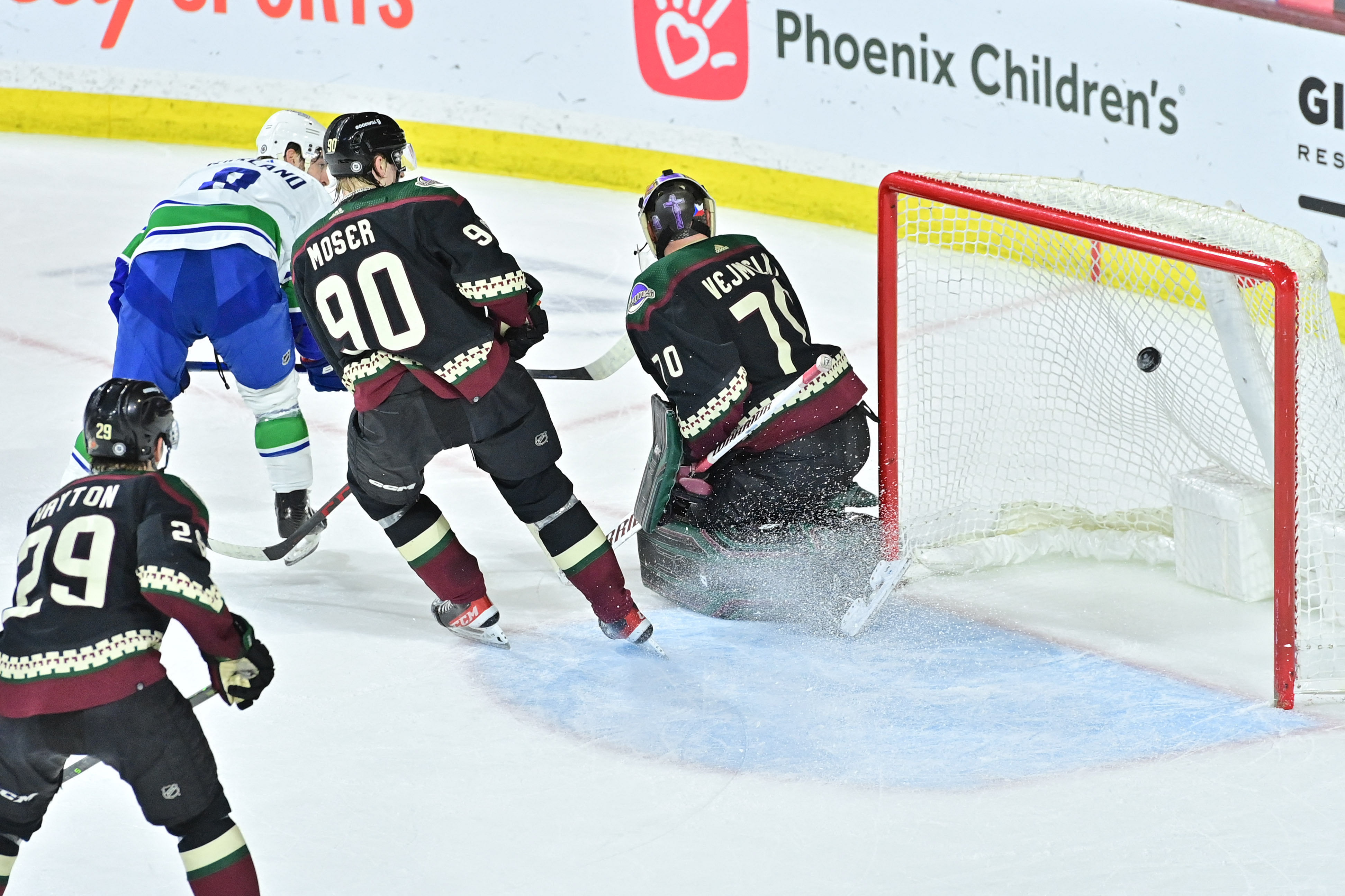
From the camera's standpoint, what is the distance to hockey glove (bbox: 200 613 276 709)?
92.3 inches

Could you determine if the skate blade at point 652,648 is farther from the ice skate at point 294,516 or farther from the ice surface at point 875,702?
the ice skate at point 294,516

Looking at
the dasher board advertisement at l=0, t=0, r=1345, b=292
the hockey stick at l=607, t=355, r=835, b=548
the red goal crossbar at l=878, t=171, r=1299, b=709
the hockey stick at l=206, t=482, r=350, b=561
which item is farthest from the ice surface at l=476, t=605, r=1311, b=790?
the dasher board advertisement at l=0, t=0, r=1345, b=292

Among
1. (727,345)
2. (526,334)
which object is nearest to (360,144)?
(526,334)

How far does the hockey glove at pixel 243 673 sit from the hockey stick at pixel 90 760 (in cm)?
8

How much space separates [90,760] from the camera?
245 cm

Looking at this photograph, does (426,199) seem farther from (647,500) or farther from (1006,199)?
(1006,199)

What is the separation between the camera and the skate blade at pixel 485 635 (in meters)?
3.46

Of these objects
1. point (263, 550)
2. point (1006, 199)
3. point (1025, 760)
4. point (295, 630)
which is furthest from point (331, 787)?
point (1006, 199)

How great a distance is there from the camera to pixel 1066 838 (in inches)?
105

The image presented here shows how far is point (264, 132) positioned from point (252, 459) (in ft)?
3.03

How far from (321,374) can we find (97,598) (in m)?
1.85

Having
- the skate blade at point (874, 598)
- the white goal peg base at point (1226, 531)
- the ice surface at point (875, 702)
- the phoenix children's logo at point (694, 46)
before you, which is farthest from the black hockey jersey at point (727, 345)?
the phoenix children's logo at point (694, 46)

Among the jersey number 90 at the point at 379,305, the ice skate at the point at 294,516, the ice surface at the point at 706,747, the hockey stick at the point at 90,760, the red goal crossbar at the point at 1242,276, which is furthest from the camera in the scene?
the ice skate at the point at 294,516

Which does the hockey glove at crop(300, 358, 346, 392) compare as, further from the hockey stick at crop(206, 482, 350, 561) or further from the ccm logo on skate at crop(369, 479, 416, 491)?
the ccm logo on skate at crop(369, 479, 416, 491)
